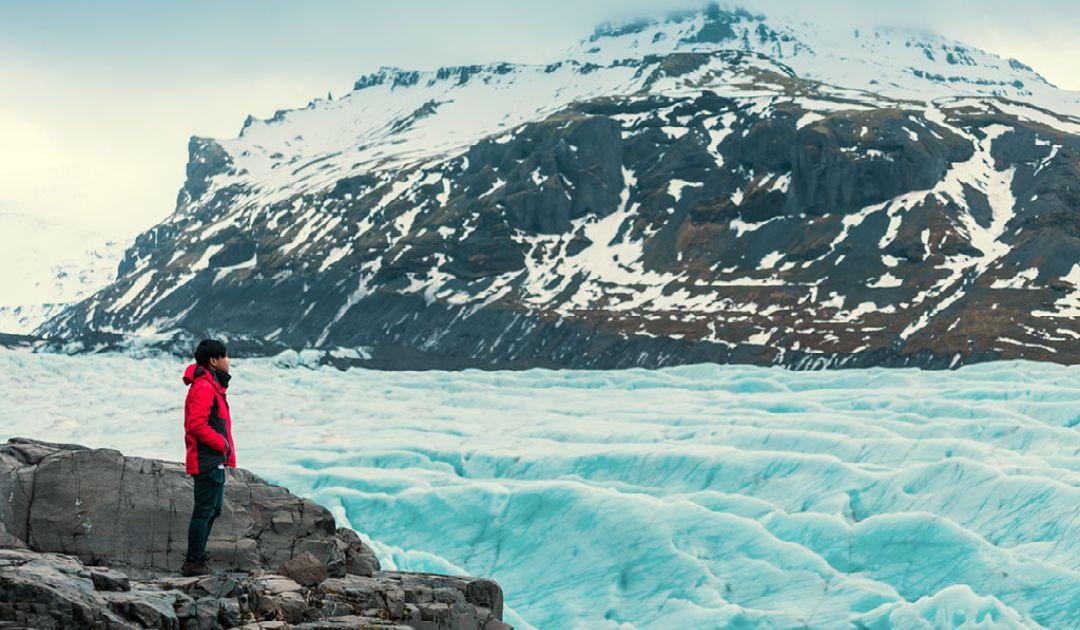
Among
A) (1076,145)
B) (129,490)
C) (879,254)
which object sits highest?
(1076,145)

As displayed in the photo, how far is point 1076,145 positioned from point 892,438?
518 feet

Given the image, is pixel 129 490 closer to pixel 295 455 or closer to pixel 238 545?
pixel 238 545

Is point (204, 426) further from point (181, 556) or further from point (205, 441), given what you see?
point (181, 556)

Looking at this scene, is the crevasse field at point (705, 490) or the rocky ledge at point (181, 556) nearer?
the rocky ledge at point (181, 556)

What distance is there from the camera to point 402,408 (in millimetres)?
81812

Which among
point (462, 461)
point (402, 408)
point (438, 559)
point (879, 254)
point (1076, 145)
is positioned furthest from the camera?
point (1076, 145)

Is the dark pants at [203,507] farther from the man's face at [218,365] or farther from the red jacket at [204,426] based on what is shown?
the man's face at [218,365]

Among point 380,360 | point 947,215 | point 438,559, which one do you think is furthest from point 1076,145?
point 438,559

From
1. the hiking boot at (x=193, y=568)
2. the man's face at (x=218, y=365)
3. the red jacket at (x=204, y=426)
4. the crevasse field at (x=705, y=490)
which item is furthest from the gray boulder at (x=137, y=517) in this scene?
the crevasse field at (x=705, y=490)

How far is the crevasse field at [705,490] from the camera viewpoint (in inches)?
1406

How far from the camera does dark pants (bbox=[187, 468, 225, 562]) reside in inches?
689

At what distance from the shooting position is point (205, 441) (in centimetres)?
1730

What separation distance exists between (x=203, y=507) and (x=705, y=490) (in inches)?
1225

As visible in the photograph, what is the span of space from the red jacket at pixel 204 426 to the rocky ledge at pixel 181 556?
4.67ft
